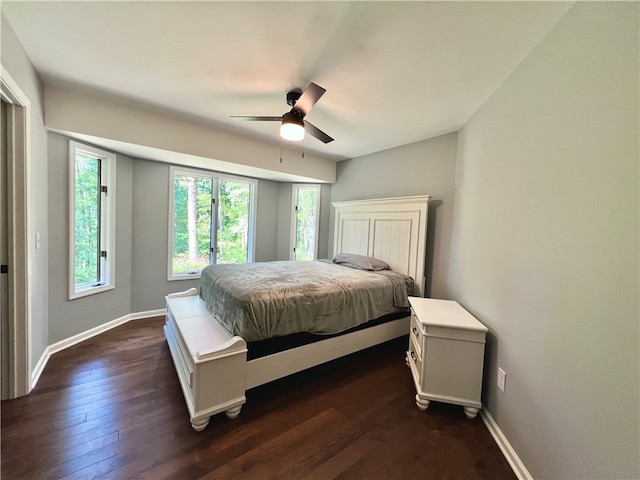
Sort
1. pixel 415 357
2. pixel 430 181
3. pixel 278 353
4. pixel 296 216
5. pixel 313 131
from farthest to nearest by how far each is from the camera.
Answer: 1. pixel 296 216
2. pixel 430 181
3. pixel 313 131
4. pixel 415 357
5. pixel 278 353

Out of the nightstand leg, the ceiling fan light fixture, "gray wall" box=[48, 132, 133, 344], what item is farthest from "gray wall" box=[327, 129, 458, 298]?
"gray wall" box=[48, 132, 133, 344]

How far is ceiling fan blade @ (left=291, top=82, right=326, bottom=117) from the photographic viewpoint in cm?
167

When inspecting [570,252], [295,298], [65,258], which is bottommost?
[295,298]

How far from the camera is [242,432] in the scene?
1.60m

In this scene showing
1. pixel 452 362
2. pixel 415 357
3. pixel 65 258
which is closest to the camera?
pixel 452 362

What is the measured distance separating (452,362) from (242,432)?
1.56 m

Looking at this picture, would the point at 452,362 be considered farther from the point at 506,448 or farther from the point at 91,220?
the point at 91,220

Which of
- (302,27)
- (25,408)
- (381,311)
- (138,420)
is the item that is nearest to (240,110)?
(302,27)

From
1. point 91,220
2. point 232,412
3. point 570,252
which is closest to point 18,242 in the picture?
point 91,220

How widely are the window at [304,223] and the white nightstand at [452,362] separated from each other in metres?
2.90

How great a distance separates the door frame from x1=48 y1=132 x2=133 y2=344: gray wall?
71 centimetres

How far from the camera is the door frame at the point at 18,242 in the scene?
1699mm

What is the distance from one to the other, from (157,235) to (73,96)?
1794 mm

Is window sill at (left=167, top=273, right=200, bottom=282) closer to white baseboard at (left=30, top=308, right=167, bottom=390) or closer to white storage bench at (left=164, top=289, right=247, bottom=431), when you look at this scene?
white baseboard at (left=30, top=308, right=167, bottom=390)
